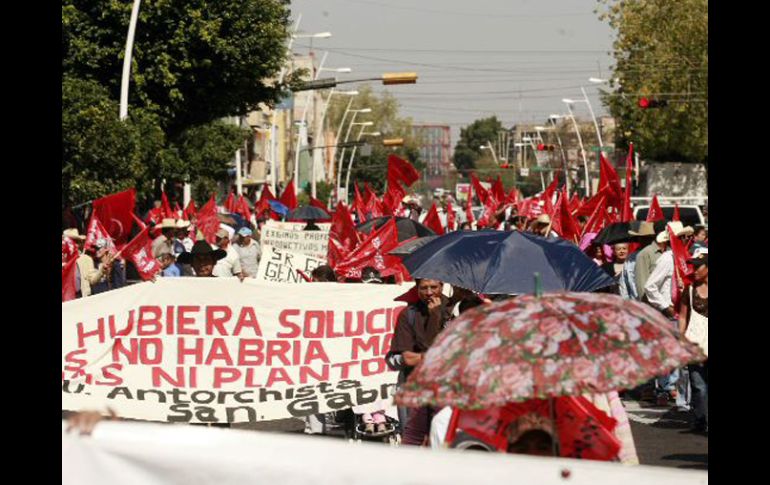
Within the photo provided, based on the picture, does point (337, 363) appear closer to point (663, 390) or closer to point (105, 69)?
point (663, 390)

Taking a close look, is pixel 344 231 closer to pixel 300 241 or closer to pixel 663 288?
pixel 300 241

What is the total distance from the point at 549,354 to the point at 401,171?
72.8ft

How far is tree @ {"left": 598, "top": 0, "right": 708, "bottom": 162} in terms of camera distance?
56781mm

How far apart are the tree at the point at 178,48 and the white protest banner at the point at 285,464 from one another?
2942 centimetres

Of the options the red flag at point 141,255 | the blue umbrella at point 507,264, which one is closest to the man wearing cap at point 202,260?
the red flag at point 141,255

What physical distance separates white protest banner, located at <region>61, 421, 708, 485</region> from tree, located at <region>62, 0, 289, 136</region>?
29.4m

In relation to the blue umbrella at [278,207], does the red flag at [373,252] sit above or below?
above

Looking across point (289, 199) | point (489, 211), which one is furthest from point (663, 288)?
point (289, 199)

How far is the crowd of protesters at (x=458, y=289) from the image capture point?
332 inches

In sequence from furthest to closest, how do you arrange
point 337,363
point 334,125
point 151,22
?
1. point 334,125
2. point 151,22
3. point 337,363

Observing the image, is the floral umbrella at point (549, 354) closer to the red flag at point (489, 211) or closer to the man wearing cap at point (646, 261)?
the man wearing cap at point (646, 261)

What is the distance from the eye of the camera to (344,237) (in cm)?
1930
